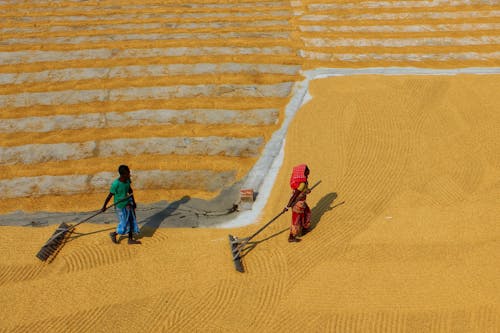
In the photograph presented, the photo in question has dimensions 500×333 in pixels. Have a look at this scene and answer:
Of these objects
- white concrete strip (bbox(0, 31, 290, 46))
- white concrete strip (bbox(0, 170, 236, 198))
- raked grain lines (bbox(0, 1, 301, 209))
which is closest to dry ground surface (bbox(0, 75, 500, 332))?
white concrete strip (bbox(0, 170, 236, 198))

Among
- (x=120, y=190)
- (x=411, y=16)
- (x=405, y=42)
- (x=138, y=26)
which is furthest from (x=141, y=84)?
(x=411, y=16)

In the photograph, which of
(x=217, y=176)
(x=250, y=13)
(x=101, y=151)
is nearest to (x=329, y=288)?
(x=217, y=176)

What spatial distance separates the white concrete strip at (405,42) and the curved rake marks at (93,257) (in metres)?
11.6

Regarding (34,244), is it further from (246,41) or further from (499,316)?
(246,41)

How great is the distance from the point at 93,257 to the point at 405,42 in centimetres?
1411

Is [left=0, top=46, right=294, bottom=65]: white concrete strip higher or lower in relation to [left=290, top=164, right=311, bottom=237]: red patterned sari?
higher

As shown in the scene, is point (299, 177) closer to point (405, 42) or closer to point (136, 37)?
point (405, 42)

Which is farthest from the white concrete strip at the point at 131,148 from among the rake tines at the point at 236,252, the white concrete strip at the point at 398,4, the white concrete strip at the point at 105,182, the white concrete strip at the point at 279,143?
the white concrete strip at the point at 398,4

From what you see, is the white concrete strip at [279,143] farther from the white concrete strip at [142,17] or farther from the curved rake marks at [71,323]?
the white concrete strip at [142,17]

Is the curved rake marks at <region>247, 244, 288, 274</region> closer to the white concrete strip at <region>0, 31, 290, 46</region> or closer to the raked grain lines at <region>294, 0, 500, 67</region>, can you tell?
the raked grain lines at <region>294, 0, 500, 67</region>

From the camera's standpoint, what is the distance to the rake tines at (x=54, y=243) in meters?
8.62

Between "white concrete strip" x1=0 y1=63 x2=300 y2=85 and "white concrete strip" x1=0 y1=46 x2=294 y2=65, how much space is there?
799 millimetres

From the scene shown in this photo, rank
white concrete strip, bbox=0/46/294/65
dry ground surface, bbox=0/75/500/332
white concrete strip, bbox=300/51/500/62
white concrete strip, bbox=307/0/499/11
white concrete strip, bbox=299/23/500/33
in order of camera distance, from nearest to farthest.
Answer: dry ground surface, bbox=0/75/500/332 < white concrete strip, bbox=300/51/500/62 < white concrete strip, bbox=0/46/294/65 < white concrete strip, bbox=299/23/500/33 < white concrete strip, bbox=307/0/499/11

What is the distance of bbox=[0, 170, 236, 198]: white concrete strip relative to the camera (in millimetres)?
11102
